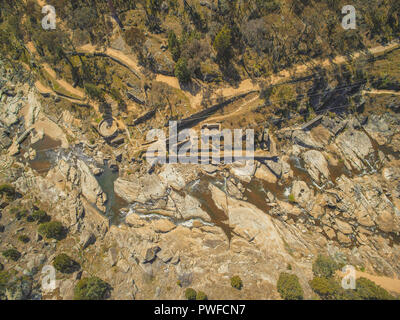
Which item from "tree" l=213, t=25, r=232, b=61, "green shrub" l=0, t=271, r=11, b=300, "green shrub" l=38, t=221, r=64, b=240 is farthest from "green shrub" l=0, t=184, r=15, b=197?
"tree" l=213, t=25, r=232, b=61

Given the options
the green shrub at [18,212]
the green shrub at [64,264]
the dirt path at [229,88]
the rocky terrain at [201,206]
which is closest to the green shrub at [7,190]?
the rocky terrain at [201,206]

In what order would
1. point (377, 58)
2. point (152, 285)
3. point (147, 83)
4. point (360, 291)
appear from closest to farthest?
point (360, 291)
point (152, 285)
point (377, 58)
point (147, 83)

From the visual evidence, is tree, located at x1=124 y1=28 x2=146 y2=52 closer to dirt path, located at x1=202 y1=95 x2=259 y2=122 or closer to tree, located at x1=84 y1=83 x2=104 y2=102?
tree, located at x1=84 y1=83 x2=104 y2=102

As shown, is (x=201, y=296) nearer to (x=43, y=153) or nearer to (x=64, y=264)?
(x=64, y=264)

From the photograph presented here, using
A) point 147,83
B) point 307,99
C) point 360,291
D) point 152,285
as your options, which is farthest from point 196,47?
point 360,291

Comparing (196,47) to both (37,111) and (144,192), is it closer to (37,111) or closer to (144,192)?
(144,192)

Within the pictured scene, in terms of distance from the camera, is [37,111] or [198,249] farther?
[37,111]

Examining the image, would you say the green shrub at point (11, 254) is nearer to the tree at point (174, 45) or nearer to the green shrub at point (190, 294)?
the green shrub at point (190, 294)

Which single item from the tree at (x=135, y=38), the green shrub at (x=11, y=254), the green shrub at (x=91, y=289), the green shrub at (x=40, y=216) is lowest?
the green shrub at (x=91, y=289)
